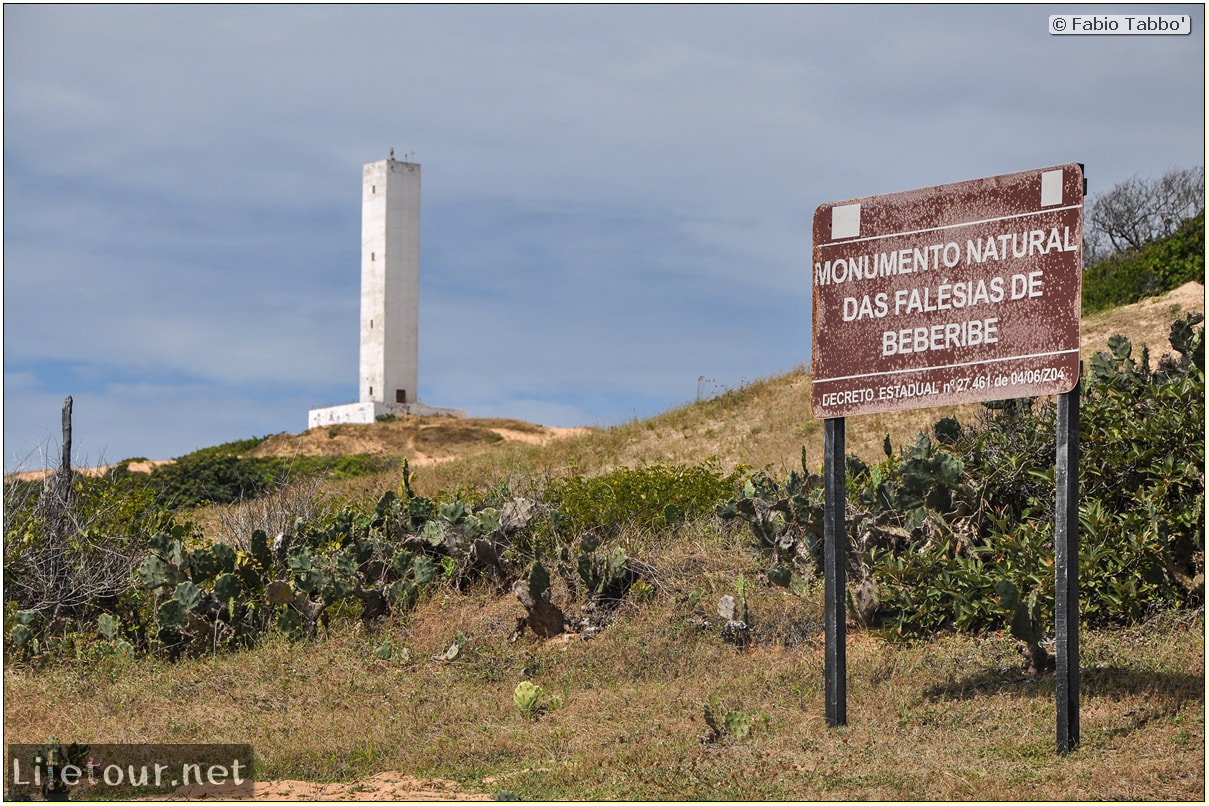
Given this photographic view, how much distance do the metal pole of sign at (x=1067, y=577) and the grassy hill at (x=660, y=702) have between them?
209 millimetres

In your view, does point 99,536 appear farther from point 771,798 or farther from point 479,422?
point 479,422

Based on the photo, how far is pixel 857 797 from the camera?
20.3ft

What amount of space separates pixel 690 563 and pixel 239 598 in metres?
4.24

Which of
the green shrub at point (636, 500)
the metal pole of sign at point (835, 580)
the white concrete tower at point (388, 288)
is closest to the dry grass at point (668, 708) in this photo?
the metal pole of sign at point (835, 580)

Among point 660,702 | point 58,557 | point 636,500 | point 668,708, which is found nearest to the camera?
point 668,708

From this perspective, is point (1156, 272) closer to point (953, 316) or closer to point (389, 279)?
point (953, 316)

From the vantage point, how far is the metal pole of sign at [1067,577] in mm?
6816

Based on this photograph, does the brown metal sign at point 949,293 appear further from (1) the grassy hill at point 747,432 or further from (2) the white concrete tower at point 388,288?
(2) the white concrete tower at point 388,288

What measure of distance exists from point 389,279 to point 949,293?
145 ft

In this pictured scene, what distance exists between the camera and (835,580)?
775cm

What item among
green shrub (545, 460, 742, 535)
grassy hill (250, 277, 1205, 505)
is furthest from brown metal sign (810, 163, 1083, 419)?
grassy hill (250, 277, 1205, 505)

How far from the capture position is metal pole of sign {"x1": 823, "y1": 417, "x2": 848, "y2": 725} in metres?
7.67

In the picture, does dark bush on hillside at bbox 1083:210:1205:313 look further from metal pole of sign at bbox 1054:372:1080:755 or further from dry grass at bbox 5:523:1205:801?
metal pole of sign at bbox 1054:372:1080:755

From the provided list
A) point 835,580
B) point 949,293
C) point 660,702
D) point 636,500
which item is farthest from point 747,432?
point 949,293
